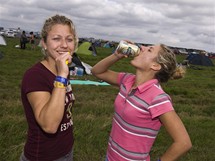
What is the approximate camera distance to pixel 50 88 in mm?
2213

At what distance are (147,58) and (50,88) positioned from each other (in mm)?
1019

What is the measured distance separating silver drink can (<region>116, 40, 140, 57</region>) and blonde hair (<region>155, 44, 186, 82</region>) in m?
0.23

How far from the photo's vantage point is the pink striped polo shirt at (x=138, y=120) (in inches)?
99.0

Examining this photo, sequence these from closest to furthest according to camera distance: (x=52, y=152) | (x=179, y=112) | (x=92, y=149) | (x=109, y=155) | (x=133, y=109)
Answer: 1. (x=52, y=152)
2. (x=133, y=109)
3. (x=109, y=155)
4. (x=92, y=149)
5. (x=179, y=112)

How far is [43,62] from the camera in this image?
7.99 ft

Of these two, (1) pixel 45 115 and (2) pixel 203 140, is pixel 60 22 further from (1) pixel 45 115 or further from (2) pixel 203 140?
(2) pixel 203 140

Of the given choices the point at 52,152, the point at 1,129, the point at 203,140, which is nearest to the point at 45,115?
the point at 52,152

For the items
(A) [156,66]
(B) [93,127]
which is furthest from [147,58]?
(B) [93,127]

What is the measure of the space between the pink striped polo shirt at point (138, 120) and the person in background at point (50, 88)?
17.5 inches

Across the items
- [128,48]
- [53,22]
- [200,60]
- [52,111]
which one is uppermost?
[53,22]

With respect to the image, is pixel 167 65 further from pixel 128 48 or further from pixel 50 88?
pixel 50 88

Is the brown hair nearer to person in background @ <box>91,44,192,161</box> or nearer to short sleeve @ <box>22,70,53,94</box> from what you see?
short sleeve @ <box>22,70,53,94</box>

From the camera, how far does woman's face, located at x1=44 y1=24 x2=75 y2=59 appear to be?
7.72 ft

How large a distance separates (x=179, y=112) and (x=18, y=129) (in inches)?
199
